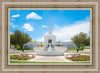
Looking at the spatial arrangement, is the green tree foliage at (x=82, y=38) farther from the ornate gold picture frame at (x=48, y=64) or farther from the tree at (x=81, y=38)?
the ornate gold picture frame at (x=48, y=64)

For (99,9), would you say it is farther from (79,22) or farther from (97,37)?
(79,22)

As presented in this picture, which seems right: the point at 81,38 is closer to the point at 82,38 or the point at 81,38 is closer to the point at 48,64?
the point at 82,38

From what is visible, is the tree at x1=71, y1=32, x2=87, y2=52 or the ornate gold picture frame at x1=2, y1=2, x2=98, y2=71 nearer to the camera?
the ornate gold picture frame at x1=2, y1=2, x2=98, y2=71

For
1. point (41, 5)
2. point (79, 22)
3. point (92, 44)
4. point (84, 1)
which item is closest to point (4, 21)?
point (41, 5)

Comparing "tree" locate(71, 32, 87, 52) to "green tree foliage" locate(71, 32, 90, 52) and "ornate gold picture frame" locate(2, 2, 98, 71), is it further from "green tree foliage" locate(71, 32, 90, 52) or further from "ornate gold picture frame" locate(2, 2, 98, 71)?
"ornate gold picture frame" locate(2, 2, 98, 71)

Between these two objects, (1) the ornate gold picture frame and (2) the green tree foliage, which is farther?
(2) the green tree foliage

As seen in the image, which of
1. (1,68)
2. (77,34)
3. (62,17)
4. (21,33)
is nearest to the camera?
(1,68)

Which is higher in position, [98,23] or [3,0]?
[3,0]

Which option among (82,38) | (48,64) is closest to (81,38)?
(82,38)

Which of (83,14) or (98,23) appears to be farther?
(83,14)

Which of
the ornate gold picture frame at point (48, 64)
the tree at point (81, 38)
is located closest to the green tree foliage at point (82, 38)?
the tree at point (81, 38)

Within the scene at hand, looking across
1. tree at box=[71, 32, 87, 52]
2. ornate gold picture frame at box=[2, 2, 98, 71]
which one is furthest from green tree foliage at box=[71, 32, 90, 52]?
ornate gold picture frame at box=[2, 2, 98, 71]

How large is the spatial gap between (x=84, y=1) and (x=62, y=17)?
9.92 m

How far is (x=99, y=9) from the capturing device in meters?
4.18
